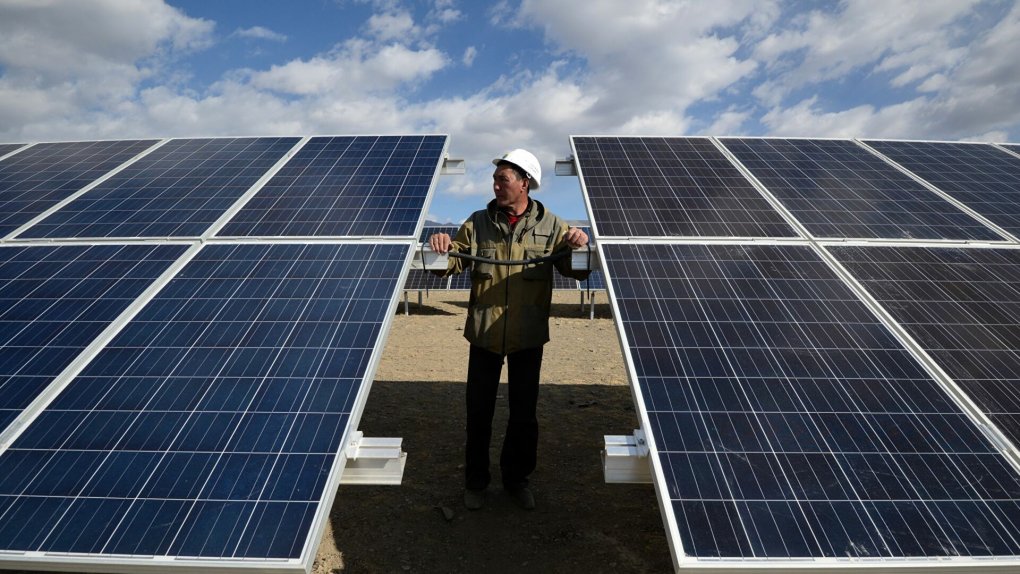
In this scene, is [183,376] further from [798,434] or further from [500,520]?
[798,434]

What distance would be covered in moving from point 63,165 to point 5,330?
4671 mm

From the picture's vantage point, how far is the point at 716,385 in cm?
370

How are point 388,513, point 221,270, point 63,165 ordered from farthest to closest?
point 63,165
point 388,513
point 221,270

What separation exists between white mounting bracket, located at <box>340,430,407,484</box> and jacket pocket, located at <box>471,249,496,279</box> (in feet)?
5.69

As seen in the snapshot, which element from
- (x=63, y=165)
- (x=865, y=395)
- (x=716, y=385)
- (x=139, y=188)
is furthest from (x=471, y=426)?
(x=63, y=165)

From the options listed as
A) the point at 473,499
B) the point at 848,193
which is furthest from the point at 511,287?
the point at 848,193

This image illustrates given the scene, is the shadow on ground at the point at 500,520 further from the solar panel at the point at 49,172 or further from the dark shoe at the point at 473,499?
the solar panel at the point at 49,172

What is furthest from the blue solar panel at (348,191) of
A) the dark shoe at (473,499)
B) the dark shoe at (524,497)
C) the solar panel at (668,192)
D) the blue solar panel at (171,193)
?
the dark shoe at (524,497)

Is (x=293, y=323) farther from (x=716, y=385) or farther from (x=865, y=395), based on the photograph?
(x=865, y=395)

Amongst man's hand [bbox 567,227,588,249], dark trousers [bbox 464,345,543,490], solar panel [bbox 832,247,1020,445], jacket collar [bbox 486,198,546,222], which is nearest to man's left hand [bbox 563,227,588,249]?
man's hand [bbox 567,227,588,249]

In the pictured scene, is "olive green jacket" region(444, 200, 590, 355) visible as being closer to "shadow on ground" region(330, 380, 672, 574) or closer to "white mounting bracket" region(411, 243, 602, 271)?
"white mounting bracket" region(411, 243, 602, 271)

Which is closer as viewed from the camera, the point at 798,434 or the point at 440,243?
the point at 798,434

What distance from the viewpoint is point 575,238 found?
4.64 metres

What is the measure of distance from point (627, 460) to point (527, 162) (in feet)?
9.00
